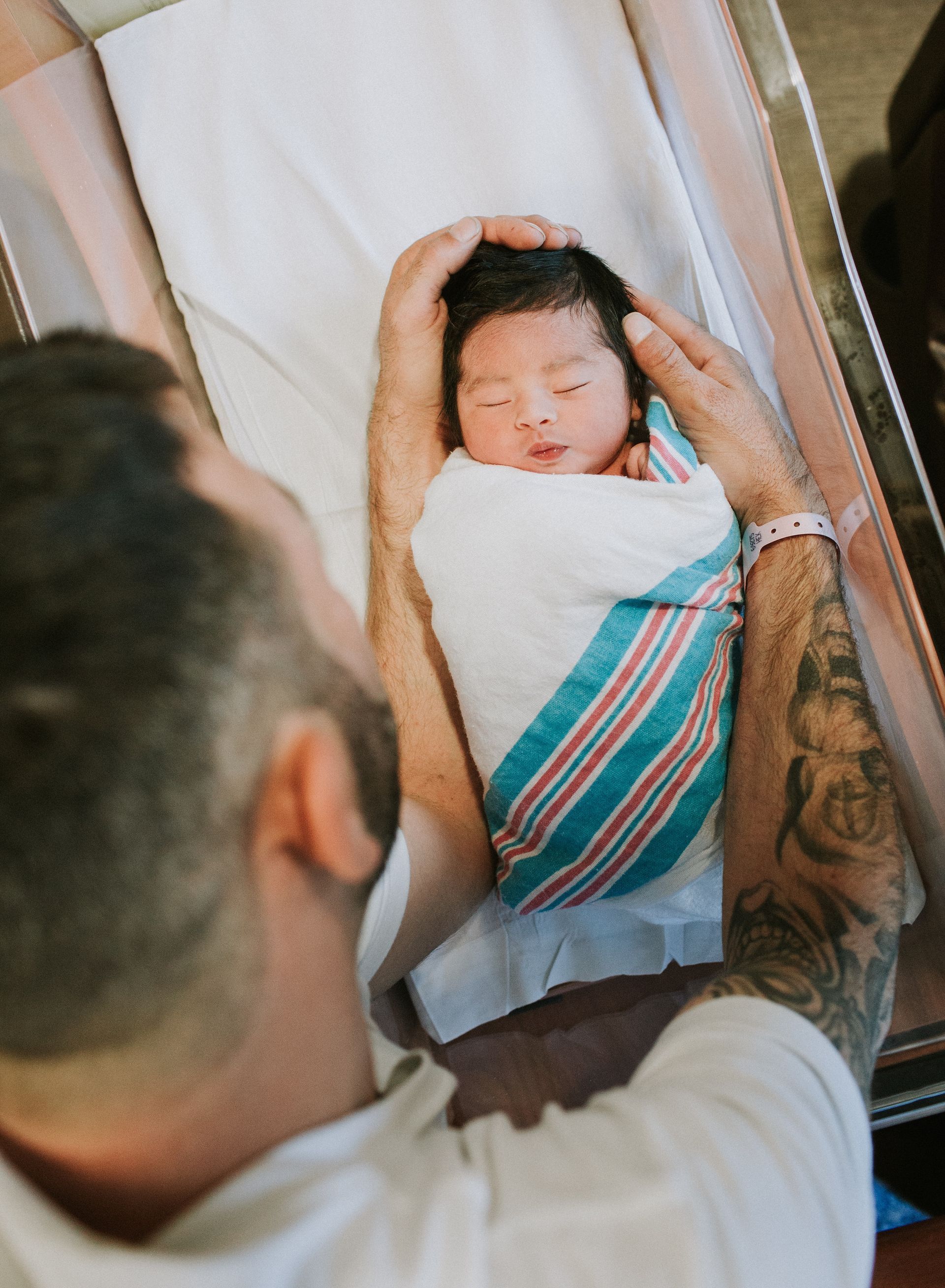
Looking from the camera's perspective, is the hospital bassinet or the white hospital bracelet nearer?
the hospital bassinet

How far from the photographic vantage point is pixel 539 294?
1.21 m

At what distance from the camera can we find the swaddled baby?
1.08 metres

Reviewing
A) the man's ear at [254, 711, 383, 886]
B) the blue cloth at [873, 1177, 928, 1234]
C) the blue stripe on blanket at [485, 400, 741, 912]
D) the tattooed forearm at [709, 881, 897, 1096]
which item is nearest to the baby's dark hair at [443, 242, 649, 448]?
the blue stripe on blanket at [485, 400, 741, 912]

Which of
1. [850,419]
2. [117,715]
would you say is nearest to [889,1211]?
[850,419]

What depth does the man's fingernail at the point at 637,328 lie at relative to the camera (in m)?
1.19

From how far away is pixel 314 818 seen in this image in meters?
0.58

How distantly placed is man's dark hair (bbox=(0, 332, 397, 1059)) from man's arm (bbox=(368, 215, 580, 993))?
0.55 m

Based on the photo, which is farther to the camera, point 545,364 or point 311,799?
point 545,364

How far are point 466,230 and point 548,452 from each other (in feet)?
1.10

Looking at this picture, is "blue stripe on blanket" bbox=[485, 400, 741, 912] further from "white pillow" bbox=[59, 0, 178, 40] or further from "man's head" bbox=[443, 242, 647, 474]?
"white pillow" bbox=[59, 0, 178, 40]

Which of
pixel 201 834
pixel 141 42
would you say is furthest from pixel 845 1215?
pixel 141 42

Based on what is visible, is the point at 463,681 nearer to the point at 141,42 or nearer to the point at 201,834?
the point at 201,834

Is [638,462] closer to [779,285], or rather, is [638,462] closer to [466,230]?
[779,285]

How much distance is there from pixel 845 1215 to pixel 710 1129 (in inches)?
4.3
